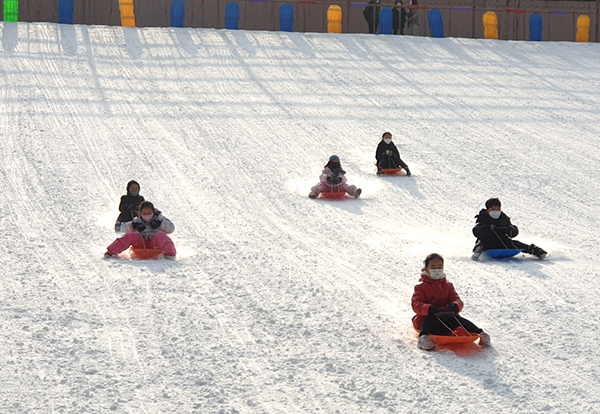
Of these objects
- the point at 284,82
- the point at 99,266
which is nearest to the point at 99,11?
the point at 284,82

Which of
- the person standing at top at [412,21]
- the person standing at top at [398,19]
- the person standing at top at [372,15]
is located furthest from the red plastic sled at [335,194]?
the person standing at top at [412,21]

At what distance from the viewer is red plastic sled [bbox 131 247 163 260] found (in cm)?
817

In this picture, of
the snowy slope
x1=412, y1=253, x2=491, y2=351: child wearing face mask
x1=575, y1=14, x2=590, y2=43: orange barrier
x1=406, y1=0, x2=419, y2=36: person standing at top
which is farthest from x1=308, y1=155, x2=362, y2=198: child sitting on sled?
x1=575, y1=14, x2=590, y2=43: orange barrier

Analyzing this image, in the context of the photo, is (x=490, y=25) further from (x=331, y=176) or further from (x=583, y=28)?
(x=331, y=176)

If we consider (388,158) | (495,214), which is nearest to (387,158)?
(388,158)

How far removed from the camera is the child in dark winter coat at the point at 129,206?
9.58 m

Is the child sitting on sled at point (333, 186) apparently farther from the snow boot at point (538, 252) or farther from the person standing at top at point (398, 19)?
the person standing at top at point (398, 19)

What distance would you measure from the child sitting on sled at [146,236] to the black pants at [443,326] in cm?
312

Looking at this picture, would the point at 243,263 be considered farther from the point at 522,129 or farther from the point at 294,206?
the point at 522,129

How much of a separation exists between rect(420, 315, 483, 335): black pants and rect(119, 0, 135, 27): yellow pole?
60.2ft

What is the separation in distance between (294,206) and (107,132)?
509 centimetres

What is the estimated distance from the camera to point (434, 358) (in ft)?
18.6

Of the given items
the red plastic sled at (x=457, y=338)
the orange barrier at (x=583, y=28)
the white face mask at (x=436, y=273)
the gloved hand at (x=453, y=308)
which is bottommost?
the red plastic sled at (x=457, y=338)

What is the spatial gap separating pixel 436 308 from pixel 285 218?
4.70m
